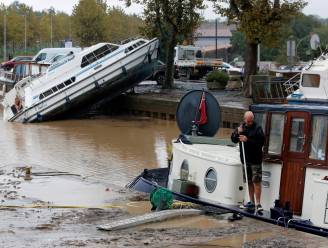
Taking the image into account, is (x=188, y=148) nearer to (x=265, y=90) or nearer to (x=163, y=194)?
(x=163, y=194)

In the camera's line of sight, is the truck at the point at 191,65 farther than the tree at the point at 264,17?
Yes

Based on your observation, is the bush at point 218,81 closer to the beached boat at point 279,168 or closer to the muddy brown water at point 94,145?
the muddy brown water at point 94,145

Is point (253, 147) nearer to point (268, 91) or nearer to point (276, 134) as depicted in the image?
point (276, 134)

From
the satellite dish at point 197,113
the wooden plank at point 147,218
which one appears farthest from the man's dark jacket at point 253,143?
the satellite dish at point 197,113

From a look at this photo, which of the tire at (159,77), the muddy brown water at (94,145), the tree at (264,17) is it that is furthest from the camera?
the tire at (159,77)

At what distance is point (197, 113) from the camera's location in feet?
42.9

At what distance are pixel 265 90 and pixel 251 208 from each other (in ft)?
11.8

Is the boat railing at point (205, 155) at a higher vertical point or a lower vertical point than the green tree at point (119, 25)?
lower

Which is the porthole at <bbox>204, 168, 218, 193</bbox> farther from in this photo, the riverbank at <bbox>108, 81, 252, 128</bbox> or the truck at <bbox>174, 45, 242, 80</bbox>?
the truck at <bbox>174, 45, 242, 80</bbox>

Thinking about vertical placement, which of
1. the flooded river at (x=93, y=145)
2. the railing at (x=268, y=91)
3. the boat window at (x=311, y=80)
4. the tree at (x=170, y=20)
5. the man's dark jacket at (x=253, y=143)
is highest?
the tree at (x=170, y=20)

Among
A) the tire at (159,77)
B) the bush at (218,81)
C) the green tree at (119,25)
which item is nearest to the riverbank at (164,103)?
the bush at (218,81)

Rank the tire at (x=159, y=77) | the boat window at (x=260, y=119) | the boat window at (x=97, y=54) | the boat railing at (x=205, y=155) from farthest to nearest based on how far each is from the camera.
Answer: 1. the tire at (x=159, y=77)
2. the boat window at (x=97, y=54)
3. the boat railing at (x=205, y=155)
4. the boat window at (x=260, y=119)

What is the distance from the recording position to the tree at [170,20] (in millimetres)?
35406

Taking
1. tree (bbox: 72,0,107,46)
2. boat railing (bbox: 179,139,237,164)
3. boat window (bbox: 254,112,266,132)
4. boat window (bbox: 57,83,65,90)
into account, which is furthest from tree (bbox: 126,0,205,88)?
tree (bbox: 72,0,107,46)
